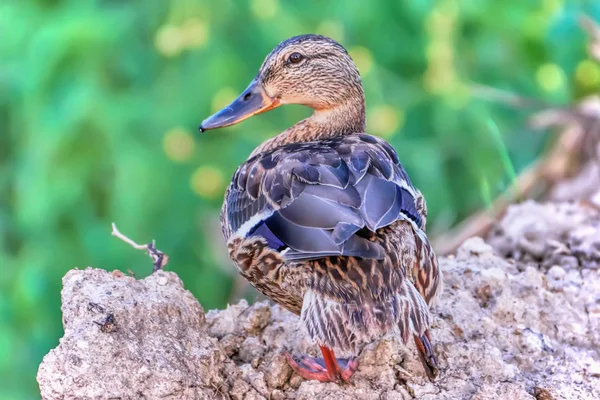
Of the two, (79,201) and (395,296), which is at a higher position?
(79,201)

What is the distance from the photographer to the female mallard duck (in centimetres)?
240

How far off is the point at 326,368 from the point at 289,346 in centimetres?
27

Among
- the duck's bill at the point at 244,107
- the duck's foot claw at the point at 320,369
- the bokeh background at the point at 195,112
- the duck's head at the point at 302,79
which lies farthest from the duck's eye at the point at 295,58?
the bokeh background at the point at 195,112

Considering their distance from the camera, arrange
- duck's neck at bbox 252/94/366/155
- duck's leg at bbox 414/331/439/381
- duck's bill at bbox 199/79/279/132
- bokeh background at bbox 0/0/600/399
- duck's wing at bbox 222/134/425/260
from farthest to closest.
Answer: bokeh background at bbox 0/0/600/399 → duck's neck at bbox 252/94/366/155 → duck's bill at bbox 199/79/279/132 → duck's leg at bbox 414/331/439/381 → duck's wing at bbox 222/134/425/260

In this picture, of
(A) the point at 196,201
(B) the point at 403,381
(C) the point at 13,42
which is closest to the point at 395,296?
(B) the point at 403,381

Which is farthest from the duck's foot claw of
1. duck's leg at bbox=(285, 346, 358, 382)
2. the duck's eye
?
the duck's eye

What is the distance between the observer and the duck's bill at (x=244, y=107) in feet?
11.0

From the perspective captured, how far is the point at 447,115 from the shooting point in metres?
5.37

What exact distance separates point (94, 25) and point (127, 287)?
3078 millimetres

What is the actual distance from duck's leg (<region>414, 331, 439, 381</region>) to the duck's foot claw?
22cm

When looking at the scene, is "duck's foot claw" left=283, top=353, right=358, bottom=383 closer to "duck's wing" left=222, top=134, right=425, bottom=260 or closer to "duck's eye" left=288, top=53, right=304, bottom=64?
"duck's wing" left=222, top=134, right=425, bottom=260

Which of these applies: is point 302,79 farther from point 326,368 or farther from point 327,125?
point 326,368

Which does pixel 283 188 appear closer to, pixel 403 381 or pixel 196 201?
pixel 403 381

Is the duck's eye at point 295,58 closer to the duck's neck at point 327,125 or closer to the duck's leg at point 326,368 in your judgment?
the duck's neck at point 327,125
